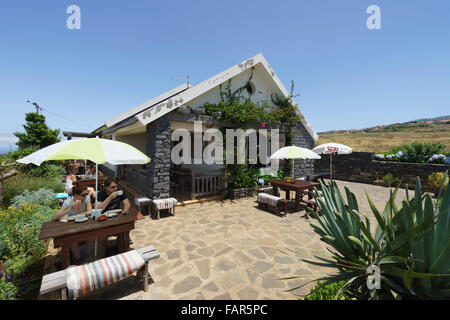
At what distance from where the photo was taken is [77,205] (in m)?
3.99

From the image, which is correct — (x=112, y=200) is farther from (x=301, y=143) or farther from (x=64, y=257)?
(x=301, y=143)

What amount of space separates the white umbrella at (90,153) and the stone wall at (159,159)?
3.04 meters

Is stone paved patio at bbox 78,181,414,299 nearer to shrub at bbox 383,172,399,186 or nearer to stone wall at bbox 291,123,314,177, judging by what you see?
stone wall at bbox 291,123,314,177

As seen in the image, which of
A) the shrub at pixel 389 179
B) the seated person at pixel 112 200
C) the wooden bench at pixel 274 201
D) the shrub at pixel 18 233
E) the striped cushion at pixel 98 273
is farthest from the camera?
the shrub at pixel 389 179

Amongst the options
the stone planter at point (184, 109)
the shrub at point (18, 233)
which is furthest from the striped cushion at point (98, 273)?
the stone planter at point (184, 109)

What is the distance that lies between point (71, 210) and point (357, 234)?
5.34 meters

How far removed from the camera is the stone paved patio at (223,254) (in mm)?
3119

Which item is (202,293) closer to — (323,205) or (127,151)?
(323,205)

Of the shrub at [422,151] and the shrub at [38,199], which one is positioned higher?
the shrub at [422,151]

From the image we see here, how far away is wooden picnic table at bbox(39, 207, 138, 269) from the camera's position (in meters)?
3.08

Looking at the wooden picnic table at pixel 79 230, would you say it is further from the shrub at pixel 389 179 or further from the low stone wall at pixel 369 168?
the shrub at pixel 389 179

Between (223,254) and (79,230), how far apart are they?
2892 millimetres

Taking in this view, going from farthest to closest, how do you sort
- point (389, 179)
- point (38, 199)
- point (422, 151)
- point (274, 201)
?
point (389, 179)
point (422, 151)
point (274, 201)
point (38, 199)

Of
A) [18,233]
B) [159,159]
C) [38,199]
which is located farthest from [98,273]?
[38,199]
